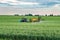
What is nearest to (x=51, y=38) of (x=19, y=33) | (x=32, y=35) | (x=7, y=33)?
(x=32, y=35)

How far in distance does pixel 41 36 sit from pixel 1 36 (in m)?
2.04

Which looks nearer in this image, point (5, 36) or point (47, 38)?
point (47, 38)

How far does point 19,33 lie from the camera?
9.35 meters

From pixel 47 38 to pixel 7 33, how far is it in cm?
198

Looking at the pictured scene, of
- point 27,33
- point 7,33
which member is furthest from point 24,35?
point 7,33

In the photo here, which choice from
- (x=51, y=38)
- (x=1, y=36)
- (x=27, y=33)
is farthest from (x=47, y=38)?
(x=1, y=36)

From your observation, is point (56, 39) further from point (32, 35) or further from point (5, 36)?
point (5, 36)

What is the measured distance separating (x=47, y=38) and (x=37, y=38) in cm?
50

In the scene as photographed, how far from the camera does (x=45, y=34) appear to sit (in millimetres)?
9070

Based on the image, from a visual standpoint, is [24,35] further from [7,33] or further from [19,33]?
[7,33]

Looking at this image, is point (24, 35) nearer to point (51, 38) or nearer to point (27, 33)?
point (27, 33)

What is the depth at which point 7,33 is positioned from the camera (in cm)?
956

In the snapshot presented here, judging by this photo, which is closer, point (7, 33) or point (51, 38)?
point (51, 38)

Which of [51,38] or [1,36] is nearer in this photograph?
[51,38]
